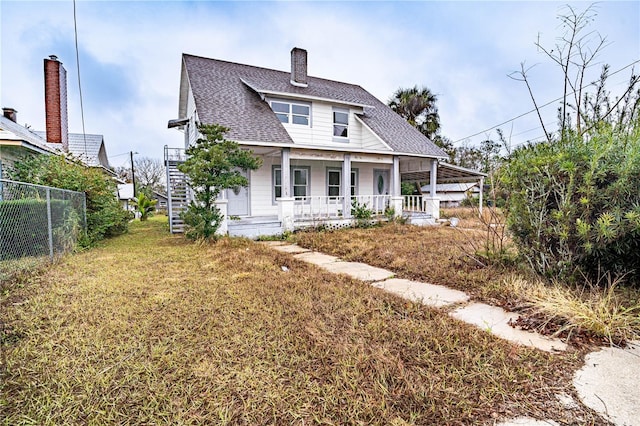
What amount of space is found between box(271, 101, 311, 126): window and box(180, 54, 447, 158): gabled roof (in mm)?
472

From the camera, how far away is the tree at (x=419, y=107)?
22656mm

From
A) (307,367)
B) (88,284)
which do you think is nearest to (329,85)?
(88,284)

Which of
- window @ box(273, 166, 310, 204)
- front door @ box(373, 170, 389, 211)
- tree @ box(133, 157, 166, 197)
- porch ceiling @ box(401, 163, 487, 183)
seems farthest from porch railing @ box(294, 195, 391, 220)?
tree @ box(133, 157, 166, 197)

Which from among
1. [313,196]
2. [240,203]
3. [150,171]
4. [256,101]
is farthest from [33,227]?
[150,171]

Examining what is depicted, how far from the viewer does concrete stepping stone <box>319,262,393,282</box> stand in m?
4.99

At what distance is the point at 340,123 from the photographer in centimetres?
1406

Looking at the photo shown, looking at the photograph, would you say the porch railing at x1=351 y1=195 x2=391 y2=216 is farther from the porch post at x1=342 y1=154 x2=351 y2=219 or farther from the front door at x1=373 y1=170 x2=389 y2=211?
the front door at x1=373 y1=170 x2=389 y2=211

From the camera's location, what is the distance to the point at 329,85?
52.5 feet

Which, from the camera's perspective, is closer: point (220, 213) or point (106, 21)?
point (220, 213)

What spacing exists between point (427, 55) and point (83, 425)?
1894 cm

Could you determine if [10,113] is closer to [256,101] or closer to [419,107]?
[256,101]

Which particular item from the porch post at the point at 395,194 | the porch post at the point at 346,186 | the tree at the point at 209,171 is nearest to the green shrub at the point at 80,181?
the tree at the point at 209,171

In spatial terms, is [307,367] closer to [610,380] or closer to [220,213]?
A: [610,380]

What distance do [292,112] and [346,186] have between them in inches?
160
